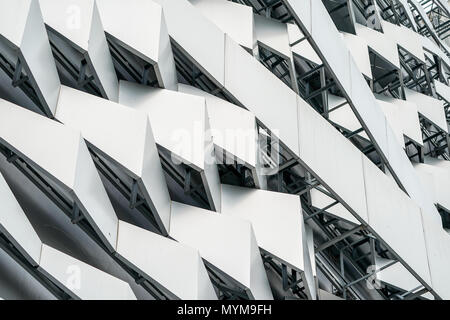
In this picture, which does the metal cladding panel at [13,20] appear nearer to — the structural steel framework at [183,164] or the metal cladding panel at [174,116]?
the structural steel framework at [183,164]

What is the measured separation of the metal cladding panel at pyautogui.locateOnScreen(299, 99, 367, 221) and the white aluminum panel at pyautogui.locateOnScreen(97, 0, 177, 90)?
248 centimetres

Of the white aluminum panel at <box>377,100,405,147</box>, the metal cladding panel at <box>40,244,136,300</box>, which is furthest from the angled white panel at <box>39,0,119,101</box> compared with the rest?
the white aluminum panel at <box>377,100,405,147</box>

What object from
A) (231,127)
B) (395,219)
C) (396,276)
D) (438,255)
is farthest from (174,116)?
(396,276)

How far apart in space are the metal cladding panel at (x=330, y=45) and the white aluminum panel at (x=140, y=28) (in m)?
2.94

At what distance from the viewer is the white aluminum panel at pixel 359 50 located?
2050 centimetres

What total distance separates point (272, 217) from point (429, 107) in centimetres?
1426

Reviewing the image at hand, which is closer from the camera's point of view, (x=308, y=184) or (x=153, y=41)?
(x=153, y=41)

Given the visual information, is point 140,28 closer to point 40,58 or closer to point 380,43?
point 40,58

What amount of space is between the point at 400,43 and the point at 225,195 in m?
14.1

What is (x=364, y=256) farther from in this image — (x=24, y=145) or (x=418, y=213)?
(x=24, y=145)

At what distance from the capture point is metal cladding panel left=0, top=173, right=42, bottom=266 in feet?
25.0

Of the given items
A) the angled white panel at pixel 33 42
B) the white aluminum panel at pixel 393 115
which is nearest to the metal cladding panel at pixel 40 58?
the angled white panel at pixel 33 42
